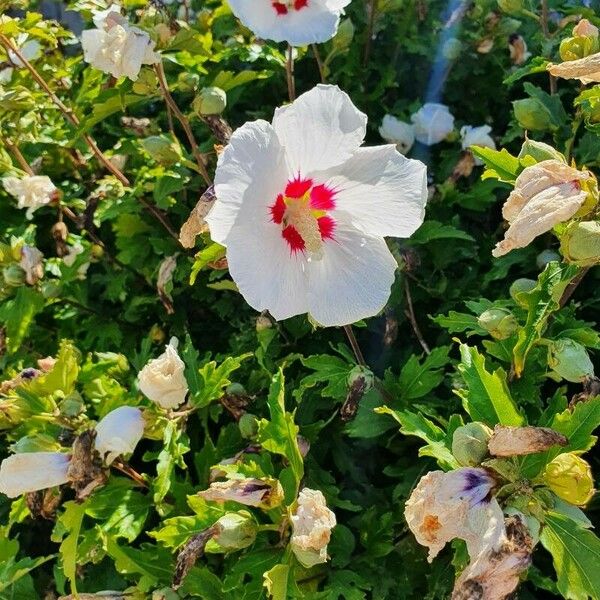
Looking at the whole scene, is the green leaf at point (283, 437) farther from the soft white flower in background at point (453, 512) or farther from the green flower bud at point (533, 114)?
the green flower bud at point (533, 114)

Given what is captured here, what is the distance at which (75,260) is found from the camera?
1.63m

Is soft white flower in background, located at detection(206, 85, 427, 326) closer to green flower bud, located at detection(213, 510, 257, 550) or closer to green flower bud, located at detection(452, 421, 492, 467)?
green flower bud, located at detection(452, 421, 492, 467)

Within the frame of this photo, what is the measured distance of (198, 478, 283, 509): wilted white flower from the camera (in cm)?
101

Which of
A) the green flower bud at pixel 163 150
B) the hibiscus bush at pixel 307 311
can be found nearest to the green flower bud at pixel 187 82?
the hibiscus bush at pixel 307 311

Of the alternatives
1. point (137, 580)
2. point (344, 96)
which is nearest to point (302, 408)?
point (137, 580)

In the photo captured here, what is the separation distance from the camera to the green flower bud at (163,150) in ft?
4.45

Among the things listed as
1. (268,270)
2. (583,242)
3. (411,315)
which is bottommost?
(411,315)

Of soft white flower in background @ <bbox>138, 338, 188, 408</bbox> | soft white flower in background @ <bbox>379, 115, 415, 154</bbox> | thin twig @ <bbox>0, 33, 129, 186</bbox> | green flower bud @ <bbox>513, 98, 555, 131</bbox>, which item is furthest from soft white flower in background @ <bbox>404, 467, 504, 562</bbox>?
thin twig @ <bbox>0, 33, 129, 186</bbox>

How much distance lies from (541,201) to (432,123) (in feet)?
2.86

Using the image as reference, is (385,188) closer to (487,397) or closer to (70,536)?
(487,397)

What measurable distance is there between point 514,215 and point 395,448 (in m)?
0.62

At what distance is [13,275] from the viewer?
1.52 meters

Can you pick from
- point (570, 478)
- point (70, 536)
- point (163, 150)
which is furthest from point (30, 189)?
point (570, 478)

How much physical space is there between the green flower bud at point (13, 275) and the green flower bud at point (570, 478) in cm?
113
